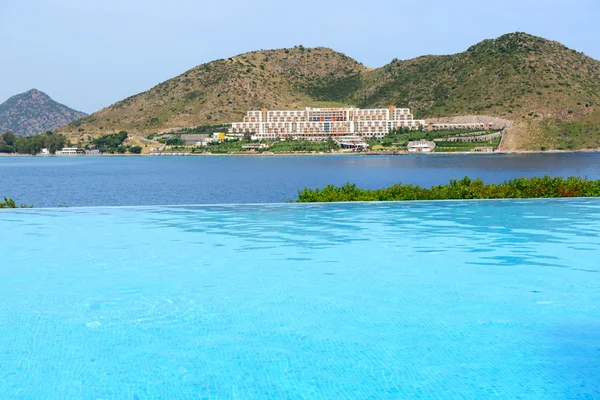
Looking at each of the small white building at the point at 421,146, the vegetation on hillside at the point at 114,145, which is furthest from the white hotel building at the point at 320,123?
the vegetation on hillside at the point at 114,145

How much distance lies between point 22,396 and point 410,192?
13.4 metres

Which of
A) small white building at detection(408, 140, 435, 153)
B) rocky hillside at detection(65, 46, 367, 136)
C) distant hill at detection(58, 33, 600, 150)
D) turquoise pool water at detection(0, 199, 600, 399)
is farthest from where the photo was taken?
rocky hillside at detection(65, 46, 367, 136)

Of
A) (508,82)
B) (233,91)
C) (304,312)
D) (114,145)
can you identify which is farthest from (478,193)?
(233,91)

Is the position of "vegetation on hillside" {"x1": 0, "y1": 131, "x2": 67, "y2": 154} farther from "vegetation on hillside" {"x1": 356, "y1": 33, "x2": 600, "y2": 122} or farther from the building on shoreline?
"vegetation on hillside" {"x1": 356, "y1": 33, "x2": 600, "y2": 122}

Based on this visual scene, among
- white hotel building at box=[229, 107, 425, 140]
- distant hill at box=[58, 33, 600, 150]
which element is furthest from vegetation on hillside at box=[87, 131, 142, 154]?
white hotel building at box=[229, 107, 425, 140]

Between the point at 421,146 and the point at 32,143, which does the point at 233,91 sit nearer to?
the point at 32,143

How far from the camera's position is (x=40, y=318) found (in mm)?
6848

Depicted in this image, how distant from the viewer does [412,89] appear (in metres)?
143

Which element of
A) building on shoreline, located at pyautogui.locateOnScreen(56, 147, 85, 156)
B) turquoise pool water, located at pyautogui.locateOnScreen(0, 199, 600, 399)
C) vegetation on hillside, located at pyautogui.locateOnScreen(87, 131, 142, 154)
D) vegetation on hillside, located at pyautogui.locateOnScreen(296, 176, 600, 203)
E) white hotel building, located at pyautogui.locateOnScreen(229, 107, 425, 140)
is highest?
white hotel building, located at pyautogui.locateOnScreen(229, 107, 425, 140)

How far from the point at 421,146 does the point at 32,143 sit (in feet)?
286

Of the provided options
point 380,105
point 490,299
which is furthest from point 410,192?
point 380,105

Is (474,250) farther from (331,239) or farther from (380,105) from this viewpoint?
(380,105)

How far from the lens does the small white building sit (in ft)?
393

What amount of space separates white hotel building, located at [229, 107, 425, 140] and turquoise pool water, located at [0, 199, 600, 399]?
124559 mm
